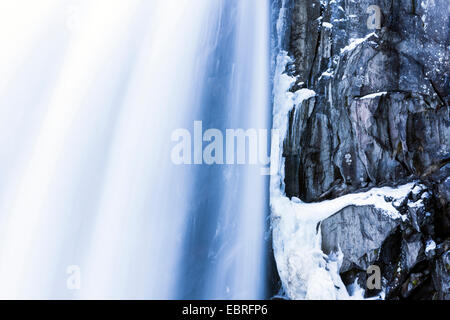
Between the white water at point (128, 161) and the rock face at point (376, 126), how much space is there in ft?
2.44

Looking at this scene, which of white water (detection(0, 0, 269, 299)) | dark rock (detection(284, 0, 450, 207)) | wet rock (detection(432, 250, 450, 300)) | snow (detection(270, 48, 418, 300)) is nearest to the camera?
wet rock (detection(432, 250, 450, 300))

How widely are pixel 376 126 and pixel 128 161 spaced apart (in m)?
3.81

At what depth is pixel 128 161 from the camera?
5086 mm

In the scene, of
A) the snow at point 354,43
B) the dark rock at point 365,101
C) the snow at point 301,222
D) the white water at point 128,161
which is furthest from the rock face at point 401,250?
the snow at point 354,43

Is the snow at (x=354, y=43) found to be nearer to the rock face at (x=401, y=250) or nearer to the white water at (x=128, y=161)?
the white water at (x=128, y=161)

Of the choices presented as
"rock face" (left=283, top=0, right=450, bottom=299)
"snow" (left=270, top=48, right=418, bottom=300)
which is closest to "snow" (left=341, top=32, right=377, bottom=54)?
"rock face" (left=283, top=0, right=450, bottom=299)

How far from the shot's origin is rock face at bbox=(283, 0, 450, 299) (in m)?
4.14

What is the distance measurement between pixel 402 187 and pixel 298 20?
299cm

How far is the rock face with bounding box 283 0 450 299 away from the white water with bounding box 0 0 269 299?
0.74 meters

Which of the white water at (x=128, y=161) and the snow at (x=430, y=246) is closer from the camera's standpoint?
the snow at (x=430, y=246)

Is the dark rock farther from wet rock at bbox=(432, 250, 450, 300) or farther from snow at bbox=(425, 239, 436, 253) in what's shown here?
wet rock at bbox=(432, 250, 450, 300)

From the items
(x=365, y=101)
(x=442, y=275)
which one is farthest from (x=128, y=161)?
(x=442, y=275)

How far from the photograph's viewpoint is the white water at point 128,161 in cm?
496

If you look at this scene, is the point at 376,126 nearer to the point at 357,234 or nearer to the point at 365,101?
the point at 365,101
